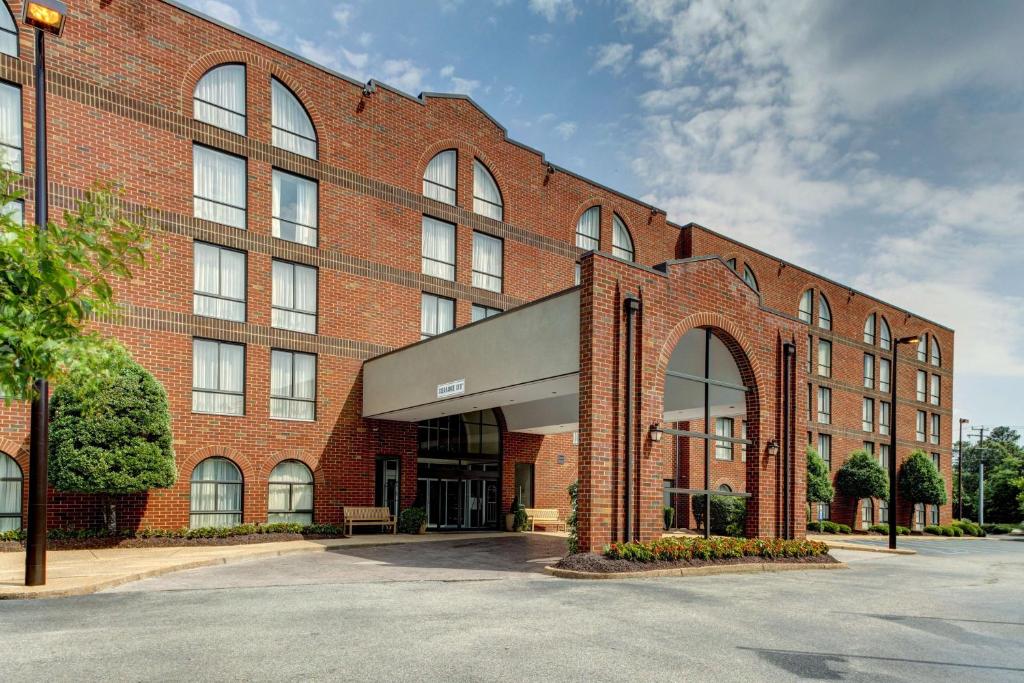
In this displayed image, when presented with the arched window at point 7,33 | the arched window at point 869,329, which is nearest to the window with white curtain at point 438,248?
the arched window at point 7,33

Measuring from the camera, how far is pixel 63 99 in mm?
18312

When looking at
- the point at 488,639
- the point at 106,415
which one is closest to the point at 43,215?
the point at 106,415

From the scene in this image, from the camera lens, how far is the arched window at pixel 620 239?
102 ft

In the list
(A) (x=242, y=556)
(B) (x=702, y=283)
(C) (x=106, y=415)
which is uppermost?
(B) (x=702, y=283)

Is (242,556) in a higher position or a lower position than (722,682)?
lower

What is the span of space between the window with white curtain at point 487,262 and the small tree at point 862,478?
2315cm

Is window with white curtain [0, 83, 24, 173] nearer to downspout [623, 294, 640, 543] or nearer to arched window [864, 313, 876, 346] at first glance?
downspout [623, 294, 640, 543]

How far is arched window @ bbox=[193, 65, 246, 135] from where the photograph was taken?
20.7 m

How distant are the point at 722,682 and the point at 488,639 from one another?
250cm

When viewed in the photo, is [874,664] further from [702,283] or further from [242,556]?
[242,556]

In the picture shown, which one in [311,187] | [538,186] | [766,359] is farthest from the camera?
[538,186]

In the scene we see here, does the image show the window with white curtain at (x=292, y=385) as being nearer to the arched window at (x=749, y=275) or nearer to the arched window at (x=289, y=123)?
the arched window at (x=289, y=123)

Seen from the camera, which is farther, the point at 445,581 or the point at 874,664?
the point at 445,581

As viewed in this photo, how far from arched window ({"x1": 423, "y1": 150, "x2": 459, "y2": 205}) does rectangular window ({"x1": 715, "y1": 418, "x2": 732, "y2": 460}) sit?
17270 mm
